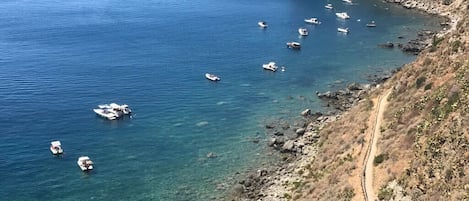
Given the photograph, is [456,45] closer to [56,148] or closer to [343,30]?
[56,148]

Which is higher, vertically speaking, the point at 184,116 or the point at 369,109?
the point at 369,109

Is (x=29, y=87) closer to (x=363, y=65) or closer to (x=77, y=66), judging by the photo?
(x=77, y=66)

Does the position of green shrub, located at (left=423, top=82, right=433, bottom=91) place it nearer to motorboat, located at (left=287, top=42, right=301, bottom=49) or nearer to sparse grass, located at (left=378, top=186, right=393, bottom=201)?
sparse grass, located at (left=378, top=186, right=393, bottom=201)

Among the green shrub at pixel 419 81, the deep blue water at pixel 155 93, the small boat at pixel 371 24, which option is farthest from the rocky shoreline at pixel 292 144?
the small boat at pixel 371 24

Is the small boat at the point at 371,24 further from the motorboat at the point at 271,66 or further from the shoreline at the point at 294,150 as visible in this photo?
the shoreline at the point at 294,150

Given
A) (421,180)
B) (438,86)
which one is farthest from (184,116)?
(421,180)

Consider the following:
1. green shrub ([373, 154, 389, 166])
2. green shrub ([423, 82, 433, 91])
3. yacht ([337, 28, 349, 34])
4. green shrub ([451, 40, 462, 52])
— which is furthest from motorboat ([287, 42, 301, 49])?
green shrub ([373, 154, 389, 166])
